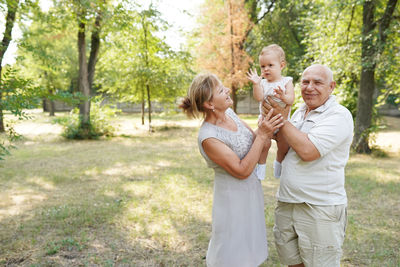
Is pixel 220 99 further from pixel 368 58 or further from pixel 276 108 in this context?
pixel 368 58

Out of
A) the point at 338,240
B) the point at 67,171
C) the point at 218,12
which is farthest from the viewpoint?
the point at 218,12

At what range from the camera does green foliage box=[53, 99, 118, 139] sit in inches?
474

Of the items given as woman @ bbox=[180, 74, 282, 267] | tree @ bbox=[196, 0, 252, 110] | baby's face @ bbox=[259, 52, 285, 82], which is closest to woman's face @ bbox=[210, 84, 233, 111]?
woman @ bbox=[180, 74, 282, 267]

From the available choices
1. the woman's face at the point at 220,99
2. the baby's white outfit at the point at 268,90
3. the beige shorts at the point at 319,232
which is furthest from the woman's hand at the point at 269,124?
the beige shorts at the point at 319,232

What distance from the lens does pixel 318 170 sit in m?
1.93

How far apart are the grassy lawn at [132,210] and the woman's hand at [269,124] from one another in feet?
7.19

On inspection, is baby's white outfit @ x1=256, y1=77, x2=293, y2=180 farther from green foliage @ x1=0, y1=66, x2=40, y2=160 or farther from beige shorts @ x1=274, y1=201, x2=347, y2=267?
green foliage @ x1=0, y1=66, x2=40, y2=160

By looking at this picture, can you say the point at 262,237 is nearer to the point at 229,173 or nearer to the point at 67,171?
the point at 229,173

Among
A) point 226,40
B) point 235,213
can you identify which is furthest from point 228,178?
point 226,40

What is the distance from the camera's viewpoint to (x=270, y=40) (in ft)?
69.7

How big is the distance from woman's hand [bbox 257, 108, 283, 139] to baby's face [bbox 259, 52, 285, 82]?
1.54 feet

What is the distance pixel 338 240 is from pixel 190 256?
210 cm

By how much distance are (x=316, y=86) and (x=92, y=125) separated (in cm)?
1170

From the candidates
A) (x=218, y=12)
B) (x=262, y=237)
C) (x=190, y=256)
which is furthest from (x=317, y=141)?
(x=218, y=12)
